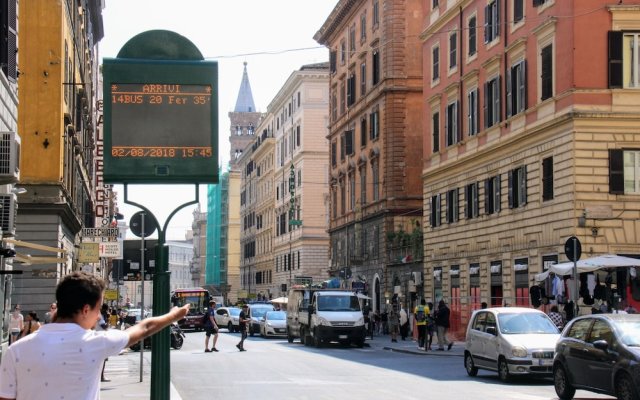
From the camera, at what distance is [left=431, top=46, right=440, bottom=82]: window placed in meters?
50.7

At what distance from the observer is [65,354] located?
18.1 ft

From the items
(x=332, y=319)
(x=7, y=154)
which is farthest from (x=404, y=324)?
(x=7, y=154)

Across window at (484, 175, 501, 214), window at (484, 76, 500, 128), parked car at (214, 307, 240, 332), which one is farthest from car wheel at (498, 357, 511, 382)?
parked car at (214, 307, 240, 332)

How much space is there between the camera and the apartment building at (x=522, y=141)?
33.7 meters

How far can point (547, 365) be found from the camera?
2275cm

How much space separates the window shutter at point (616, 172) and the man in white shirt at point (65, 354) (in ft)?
97.1

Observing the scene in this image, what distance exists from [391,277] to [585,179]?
2648cm

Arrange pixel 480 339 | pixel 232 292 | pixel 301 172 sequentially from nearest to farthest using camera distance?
pixel 480 339, pixel 301 172, pixel 232 292

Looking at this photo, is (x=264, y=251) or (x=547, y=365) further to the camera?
(x=264, y=251)

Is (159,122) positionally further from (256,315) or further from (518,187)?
(256,315)

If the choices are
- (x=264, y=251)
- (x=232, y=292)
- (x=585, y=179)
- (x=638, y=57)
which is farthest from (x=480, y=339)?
(x=232, y=292)

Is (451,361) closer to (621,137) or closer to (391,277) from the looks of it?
(621,137)

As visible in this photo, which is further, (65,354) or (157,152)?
(157,152)

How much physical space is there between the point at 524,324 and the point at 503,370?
1292 mm
